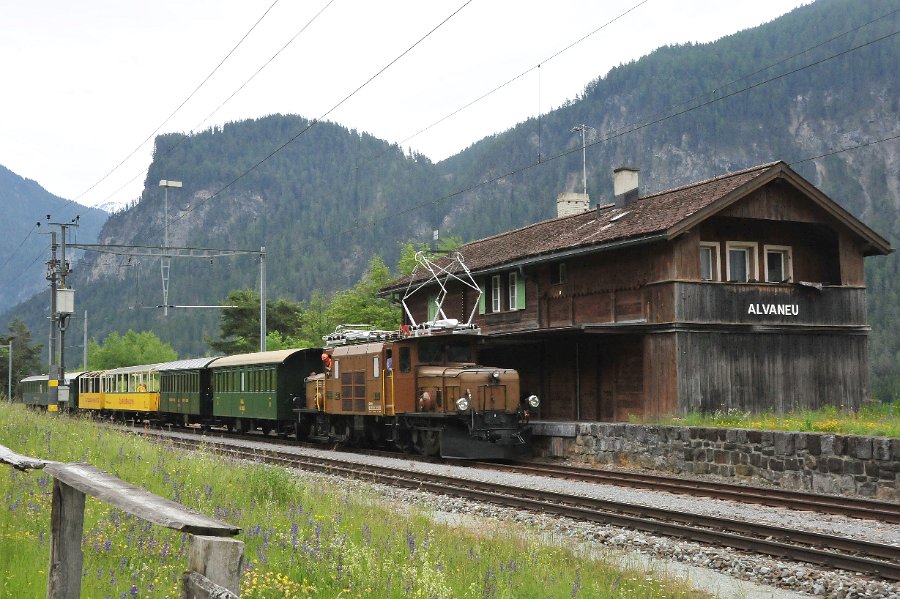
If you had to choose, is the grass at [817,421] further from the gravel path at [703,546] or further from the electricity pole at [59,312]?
the electricity pole at [59,312]

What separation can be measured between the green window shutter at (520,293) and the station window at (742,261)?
6750mm

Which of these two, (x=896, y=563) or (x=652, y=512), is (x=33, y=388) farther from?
(x=896, y=563)

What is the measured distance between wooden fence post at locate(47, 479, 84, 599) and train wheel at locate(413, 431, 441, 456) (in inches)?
688

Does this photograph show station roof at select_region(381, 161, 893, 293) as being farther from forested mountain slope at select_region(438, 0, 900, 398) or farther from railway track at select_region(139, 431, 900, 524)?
forested mountain slope at select_region(438, 0, 900, 398)

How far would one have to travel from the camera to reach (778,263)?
88.8ft

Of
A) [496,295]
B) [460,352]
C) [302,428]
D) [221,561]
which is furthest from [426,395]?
[221,561]

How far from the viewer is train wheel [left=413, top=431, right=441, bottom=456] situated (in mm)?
23175

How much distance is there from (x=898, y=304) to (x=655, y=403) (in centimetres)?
9480

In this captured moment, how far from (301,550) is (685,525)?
253 inches

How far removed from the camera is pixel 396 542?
30.9 ft

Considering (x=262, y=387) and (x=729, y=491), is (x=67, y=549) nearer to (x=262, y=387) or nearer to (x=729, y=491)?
(x=729, y=491)

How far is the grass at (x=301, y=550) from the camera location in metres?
7.00

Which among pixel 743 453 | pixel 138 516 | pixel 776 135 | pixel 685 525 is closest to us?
pixel 138 516

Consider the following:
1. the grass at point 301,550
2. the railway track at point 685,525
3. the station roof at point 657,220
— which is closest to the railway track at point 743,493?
the railway track at point 685,525
